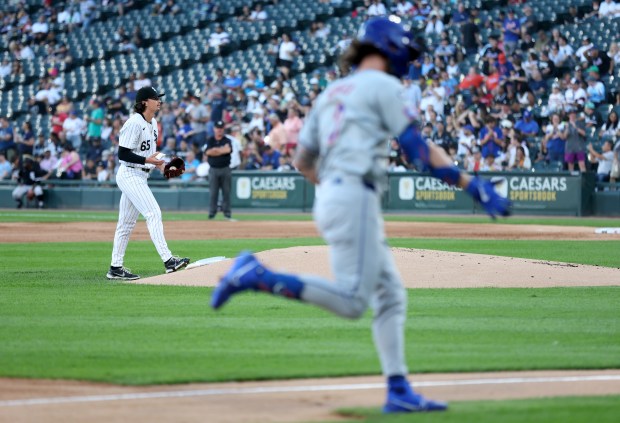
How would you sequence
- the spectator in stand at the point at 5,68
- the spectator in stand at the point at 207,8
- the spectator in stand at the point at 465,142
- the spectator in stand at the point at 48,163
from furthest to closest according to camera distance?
the spectator in stand at the point at 5,68, the spectator in stand at the point at 207,8, the spectator in stand at the point at 48,163, the spectator in stand at the point at 465,142

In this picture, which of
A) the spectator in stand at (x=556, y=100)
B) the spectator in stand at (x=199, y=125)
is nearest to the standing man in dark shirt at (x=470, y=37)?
the spectator in stand at (x=556, y=100)

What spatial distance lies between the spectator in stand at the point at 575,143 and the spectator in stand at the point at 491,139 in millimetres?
1674

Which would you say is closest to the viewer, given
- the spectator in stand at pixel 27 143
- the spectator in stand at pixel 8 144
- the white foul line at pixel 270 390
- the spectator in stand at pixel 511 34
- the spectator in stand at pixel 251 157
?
the white foul line at pixel 270 390

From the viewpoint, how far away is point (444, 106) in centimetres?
3012

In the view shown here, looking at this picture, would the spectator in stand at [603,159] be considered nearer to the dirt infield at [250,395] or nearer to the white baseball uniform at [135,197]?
the white baseball uniform at [135,197]

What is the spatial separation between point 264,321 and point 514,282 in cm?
416

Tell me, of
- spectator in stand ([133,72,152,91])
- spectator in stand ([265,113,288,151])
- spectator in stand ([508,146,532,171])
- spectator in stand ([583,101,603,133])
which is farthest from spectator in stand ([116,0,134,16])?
spectator in stand ([583,101,603,133])

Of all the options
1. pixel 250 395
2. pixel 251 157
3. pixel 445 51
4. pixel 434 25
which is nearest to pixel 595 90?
pixel 445 51

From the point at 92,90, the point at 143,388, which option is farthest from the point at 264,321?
the point at 92,90

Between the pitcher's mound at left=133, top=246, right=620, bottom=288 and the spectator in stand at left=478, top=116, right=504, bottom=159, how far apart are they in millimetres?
14187

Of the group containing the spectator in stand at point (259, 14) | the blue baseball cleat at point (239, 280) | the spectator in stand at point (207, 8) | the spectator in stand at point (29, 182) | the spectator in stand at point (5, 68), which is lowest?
the blue baseball cleat at point (239, 280)

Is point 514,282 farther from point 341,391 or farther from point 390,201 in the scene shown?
point 390,201

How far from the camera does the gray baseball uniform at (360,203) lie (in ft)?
18.8

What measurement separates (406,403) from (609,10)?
86.3 ft
